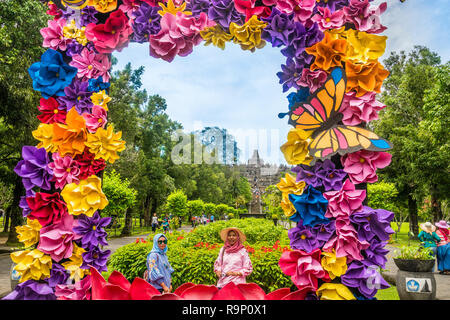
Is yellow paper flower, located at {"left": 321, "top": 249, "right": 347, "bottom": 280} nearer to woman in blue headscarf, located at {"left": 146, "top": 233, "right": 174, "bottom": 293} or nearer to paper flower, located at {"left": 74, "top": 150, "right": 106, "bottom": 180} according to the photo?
paper flower, located at {"left": 74, "top": 150, "right": 106, "bottom": 180}

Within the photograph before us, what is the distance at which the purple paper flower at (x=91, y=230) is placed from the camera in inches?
99.6

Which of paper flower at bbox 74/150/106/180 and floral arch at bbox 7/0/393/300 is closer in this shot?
floral arch at bbox 7/0/393/300

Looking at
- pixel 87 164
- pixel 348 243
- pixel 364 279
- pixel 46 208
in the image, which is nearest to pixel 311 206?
pixel 348 243

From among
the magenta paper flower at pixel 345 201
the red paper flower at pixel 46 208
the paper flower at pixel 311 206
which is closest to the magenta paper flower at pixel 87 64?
the red paper flower at pixel 46 208

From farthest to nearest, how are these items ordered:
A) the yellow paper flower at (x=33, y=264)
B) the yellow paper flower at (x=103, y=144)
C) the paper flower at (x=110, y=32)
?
the paper flower at (x=110, y=32), the yellow paper flower at (x=103, y=144), the yellow paper flower at (x=33, y=264)

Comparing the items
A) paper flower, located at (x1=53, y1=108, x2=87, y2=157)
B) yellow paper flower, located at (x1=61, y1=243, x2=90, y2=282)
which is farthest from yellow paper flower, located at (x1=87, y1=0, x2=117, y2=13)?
yellow paper flower, located at (x1=61, y1=243, x2=90, y2=282)

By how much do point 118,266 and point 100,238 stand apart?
13.4ft

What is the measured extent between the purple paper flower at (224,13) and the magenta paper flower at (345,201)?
1703 millimetres

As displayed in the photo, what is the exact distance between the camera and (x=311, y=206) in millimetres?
2369

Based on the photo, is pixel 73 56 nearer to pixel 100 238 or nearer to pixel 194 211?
pixel 100 238

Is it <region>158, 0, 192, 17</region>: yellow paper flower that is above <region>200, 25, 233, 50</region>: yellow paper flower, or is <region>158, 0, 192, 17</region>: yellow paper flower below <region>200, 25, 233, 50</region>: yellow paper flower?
above

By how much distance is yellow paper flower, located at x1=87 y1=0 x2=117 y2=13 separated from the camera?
8.71 ft

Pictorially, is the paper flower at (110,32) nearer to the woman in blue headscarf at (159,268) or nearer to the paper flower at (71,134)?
the paper flower at (71,134)

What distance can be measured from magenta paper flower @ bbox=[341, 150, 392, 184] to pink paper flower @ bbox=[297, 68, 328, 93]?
0.66m
